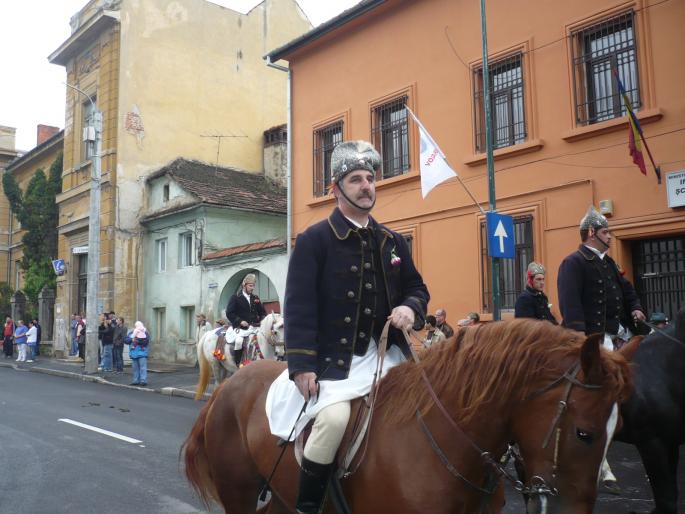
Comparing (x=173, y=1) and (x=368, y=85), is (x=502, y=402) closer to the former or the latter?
(x=368, y=85)

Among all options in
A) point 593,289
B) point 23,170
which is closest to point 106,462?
point 593,289

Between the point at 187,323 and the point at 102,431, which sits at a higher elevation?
the point at 187,323

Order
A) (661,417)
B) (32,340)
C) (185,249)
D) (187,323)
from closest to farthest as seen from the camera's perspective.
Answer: (661,417) → (187,323) → (185,249) → (32,340)

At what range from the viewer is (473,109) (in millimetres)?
14492

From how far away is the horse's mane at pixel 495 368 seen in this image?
8.52ft

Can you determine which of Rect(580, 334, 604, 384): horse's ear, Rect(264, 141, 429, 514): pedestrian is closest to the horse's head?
Rect(580, 334, 604, 384): horse's ear

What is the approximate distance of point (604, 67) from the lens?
12.3 meters

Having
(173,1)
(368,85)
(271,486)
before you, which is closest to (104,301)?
(173,1)

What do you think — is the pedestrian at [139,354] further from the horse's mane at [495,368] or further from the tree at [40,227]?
the tree at [40,227]

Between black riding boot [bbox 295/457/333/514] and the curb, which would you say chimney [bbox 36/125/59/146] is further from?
black riding boot [bbox 295/457/333/514]

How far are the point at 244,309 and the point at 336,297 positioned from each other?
1067 cm

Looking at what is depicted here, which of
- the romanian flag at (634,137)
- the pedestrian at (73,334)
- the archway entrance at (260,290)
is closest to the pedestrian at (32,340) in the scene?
the pedestrian at (73,334)

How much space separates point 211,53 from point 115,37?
4166 millimetres

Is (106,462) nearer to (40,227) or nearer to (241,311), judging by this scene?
(241,311)
